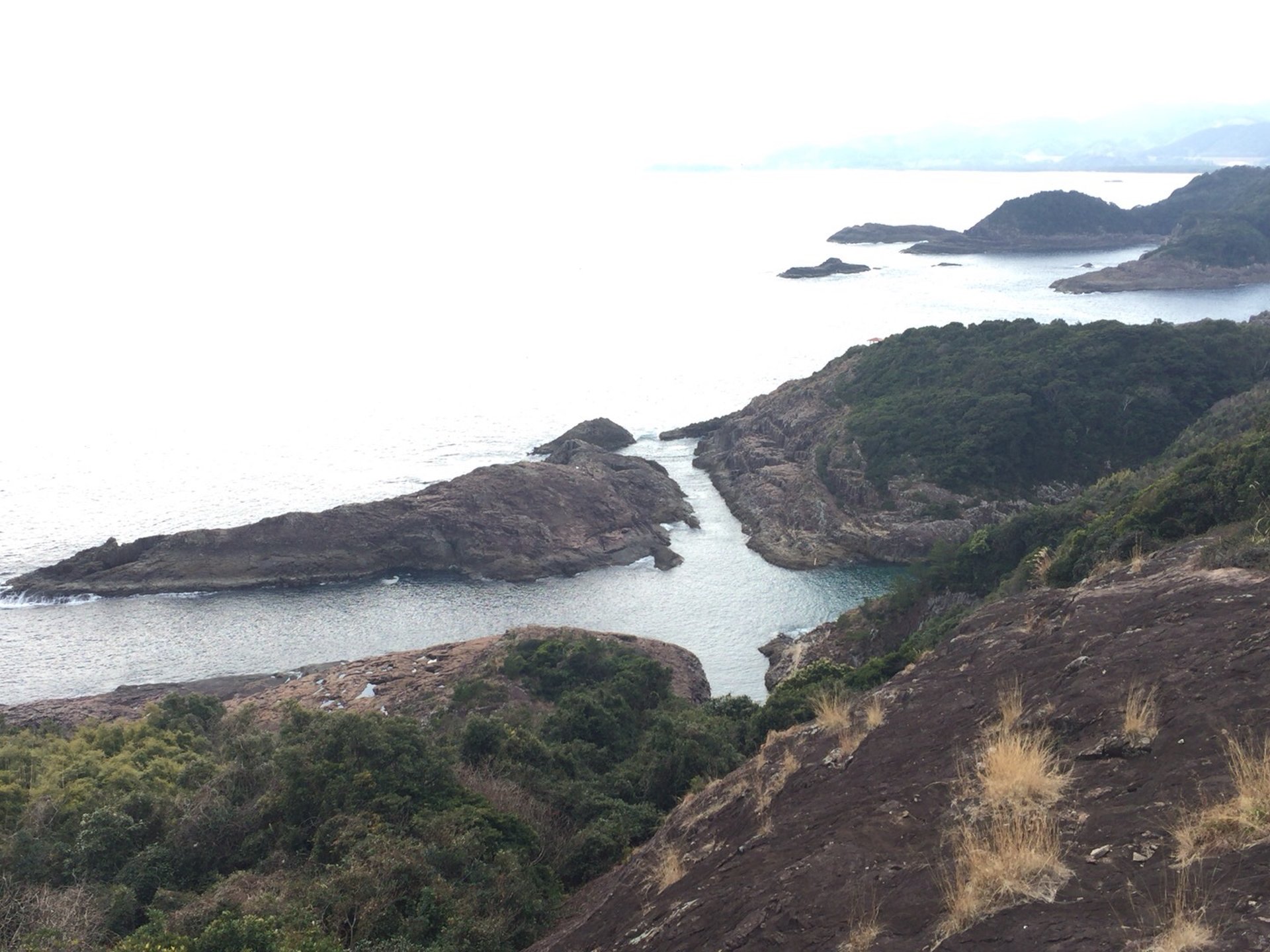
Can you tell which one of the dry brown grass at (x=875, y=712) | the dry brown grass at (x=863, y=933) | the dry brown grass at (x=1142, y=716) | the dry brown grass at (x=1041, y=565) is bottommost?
the dry brown grass at (x=1041, y=565)

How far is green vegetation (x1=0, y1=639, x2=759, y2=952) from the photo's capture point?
1384cm

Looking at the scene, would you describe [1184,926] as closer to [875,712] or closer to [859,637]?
[875,712]

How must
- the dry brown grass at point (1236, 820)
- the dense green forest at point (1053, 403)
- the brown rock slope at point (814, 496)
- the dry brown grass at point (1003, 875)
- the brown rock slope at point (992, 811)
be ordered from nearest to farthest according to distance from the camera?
the dry brown grass at point (1236, 820) < the brown rock slope at point (992, 811) < the dry brown grass at point (1003, 875) < the brown rock slope at point (814, 496) < the dense green forest at point (1053, 403)

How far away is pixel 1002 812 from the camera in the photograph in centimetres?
852

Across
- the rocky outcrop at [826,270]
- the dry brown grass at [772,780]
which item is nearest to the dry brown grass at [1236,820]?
the dry brown grass at [772,780]

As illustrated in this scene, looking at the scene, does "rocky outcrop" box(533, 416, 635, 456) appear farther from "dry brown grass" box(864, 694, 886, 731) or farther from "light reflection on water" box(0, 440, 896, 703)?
"dry brown grass" box(864, 694, 886, 731)

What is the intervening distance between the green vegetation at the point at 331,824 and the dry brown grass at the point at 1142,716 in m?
9.32

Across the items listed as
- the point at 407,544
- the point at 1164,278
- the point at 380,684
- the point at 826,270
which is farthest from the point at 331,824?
the point at 826,270

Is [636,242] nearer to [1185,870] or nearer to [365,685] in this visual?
[365,685]

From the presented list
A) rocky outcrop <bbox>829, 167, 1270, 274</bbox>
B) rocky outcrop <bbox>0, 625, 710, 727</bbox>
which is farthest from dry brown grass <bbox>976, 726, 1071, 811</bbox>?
rocky outcrop <bbox>829, 167, 1270, 274</bbox>

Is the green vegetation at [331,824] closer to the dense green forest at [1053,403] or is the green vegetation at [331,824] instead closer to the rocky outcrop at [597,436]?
the dense green forest at [1053,403]

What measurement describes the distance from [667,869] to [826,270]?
13053 centimetres

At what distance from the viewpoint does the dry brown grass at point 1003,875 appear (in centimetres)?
720

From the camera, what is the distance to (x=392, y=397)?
7881 cm
